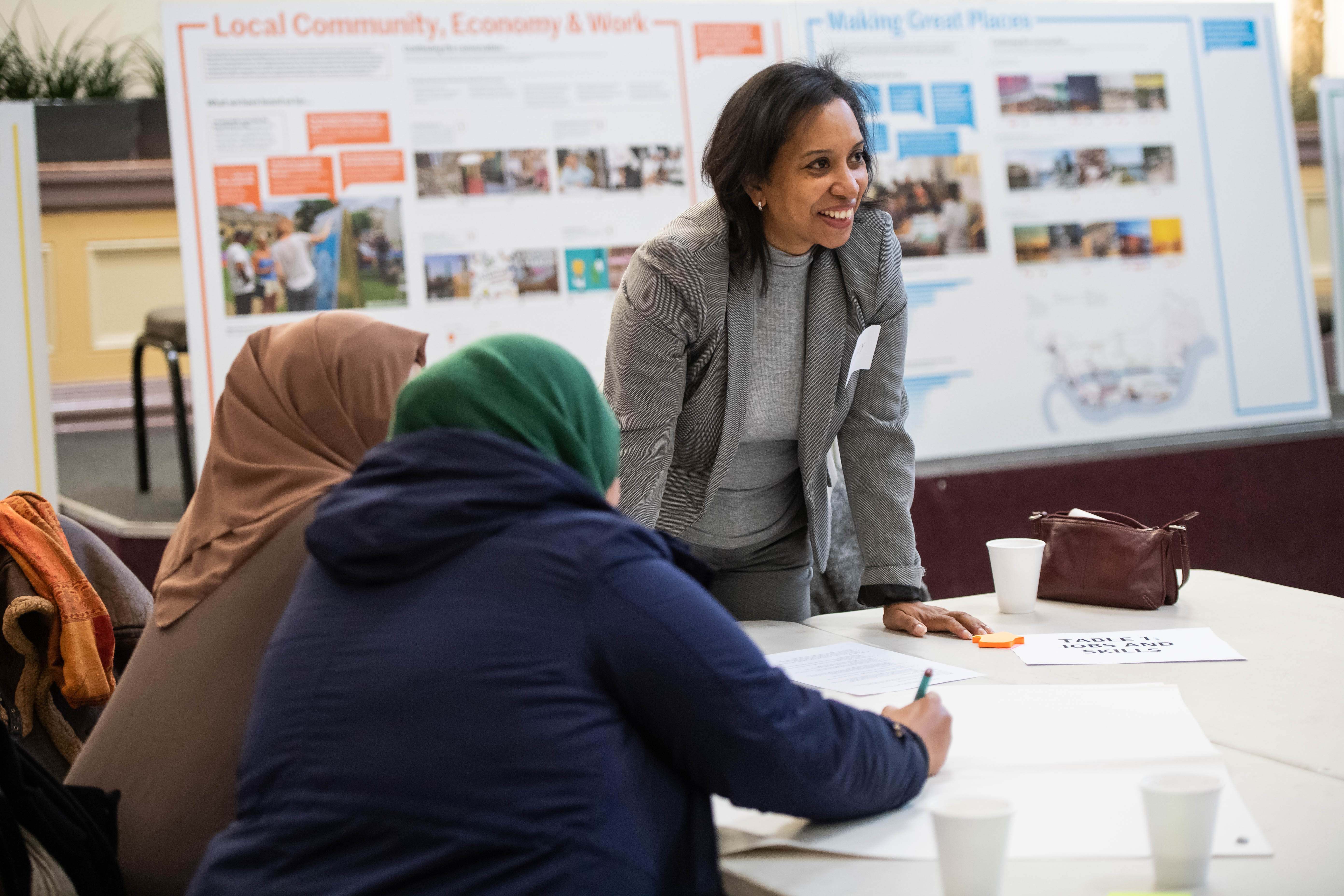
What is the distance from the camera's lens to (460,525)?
3.06 feet

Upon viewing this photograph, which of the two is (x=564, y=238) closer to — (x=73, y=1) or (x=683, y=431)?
(x=683, y=431)

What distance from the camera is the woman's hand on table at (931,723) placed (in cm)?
117

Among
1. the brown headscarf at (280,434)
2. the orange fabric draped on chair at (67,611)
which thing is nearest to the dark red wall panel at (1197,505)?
the brown headscarf at (280,434)

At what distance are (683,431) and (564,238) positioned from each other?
151cm

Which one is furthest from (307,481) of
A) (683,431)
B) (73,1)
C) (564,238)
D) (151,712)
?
(73,1)

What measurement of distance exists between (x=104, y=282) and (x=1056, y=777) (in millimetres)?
4850

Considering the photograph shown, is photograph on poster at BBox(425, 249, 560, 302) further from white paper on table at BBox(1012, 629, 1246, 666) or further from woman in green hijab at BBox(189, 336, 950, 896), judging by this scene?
woman in green hijab at BBox(189, 336, 950, 896)

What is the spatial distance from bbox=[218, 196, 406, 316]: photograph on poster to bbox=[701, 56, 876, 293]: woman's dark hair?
146 cm

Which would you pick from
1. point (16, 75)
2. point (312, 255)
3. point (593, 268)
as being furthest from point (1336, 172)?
point (16, 75)

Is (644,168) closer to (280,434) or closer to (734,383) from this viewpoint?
(734,383)

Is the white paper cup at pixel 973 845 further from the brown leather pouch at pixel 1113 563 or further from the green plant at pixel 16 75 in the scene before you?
the green plant at pixel 16 75

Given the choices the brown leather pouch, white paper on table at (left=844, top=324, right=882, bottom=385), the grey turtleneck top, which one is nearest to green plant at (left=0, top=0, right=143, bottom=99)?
the grey turtleneck top

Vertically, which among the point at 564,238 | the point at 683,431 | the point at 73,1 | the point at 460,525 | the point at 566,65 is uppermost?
the point at 73,1

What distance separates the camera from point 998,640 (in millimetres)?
1644
